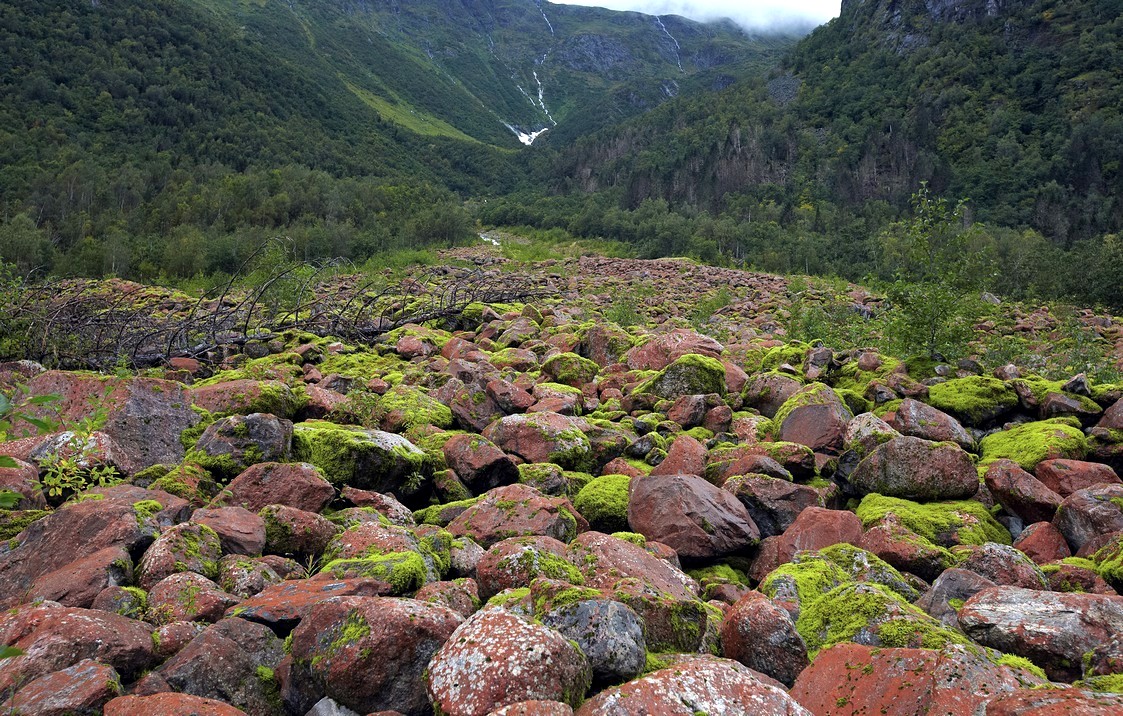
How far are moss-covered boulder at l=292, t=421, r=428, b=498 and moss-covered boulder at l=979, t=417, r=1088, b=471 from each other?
561 cm

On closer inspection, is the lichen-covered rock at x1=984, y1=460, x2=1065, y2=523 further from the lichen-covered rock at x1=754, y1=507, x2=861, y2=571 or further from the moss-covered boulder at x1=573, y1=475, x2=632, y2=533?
the moss-covered boulder at x1=573, y1=475, x2=632, y2=533

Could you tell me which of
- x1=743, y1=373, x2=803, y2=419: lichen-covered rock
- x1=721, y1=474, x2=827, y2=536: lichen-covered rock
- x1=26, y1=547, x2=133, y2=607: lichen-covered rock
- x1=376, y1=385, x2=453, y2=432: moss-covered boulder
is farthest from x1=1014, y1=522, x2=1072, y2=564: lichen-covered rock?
x1=26, y1=547, x2=133, y2=607: lichen-covered rock

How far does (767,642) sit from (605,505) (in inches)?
102

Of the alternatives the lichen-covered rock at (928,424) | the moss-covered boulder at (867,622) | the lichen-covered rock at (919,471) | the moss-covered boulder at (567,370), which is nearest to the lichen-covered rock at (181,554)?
the moss-covered boulder at (867,622)

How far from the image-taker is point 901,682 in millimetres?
A: 2746

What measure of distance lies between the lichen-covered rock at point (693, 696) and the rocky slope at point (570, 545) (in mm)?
13

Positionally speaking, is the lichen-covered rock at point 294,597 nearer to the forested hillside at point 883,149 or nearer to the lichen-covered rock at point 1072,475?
the lichen-covered rock at point 1072,475

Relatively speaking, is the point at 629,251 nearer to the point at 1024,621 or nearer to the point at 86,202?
the point at 1024,621

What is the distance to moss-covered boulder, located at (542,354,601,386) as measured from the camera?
32.6 ft

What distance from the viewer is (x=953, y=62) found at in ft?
253

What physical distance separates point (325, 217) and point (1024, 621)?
5666 cm

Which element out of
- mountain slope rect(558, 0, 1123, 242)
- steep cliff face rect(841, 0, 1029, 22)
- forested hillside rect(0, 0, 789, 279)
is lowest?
forested hillside rect(0, 0, 789, 279)

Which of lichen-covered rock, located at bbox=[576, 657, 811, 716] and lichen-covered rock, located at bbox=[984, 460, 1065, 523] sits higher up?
lichen-covered rock, located at bbox=[984, 460, 1065, 523]

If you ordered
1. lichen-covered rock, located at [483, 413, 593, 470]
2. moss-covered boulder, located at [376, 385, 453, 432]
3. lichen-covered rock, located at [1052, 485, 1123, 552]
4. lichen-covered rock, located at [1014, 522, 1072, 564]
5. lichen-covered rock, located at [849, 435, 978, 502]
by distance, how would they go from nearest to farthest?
1. lichen-covered rock, located at [1052, 485, 1123, 552]
2. lichen-covered rock, located at [1014, 522, 1072, 564]
3. lichen-covered rock, located at [849, 435, 978, 502]
4. lichen-covered rock, located at [483, 413, 593, 470]
5. moss-covered boulder, located at [376, 385, 453, 432]
